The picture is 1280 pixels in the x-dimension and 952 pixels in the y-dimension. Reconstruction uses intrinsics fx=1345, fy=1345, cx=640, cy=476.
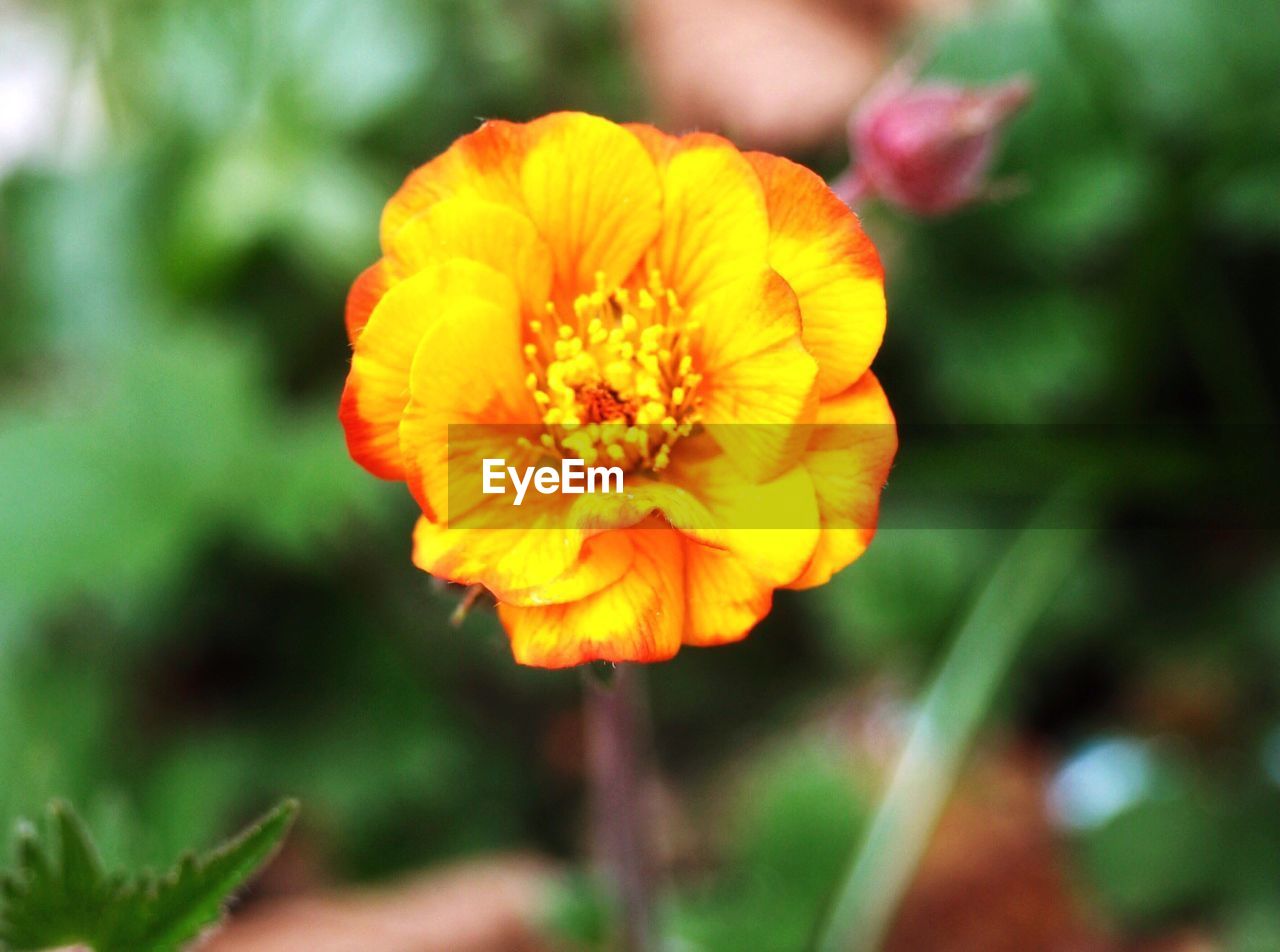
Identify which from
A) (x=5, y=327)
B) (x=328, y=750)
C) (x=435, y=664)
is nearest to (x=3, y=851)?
(x=328, y=750)

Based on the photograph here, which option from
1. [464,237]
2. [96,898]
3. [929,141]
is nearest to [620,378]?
[464,237]

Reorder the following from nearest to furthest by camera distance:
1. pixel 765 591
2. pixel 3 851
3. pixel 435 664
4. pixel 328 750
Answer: pixel 765 591
pixel 3 851
pixel 328 750
pixel 435 664

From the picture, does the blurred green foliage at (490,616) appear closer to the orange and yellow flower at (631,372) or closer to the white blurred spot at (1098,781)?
the white blurred spot at (1098,781)

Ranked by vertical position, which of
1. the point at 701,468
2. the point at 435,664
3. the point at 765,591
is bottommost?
the point at 765,591

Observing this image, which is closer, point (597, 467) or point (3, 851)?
point (597, 467)

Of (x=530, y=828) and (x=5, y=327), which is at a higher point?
(x=5, y=327)

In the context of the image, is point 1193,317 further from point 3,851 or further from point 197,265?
point 3,851

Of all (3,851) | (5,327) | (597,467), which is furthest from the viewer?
(5,327)

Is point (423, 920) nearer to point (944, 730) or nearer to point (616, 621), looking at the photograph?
point (944, 730)
